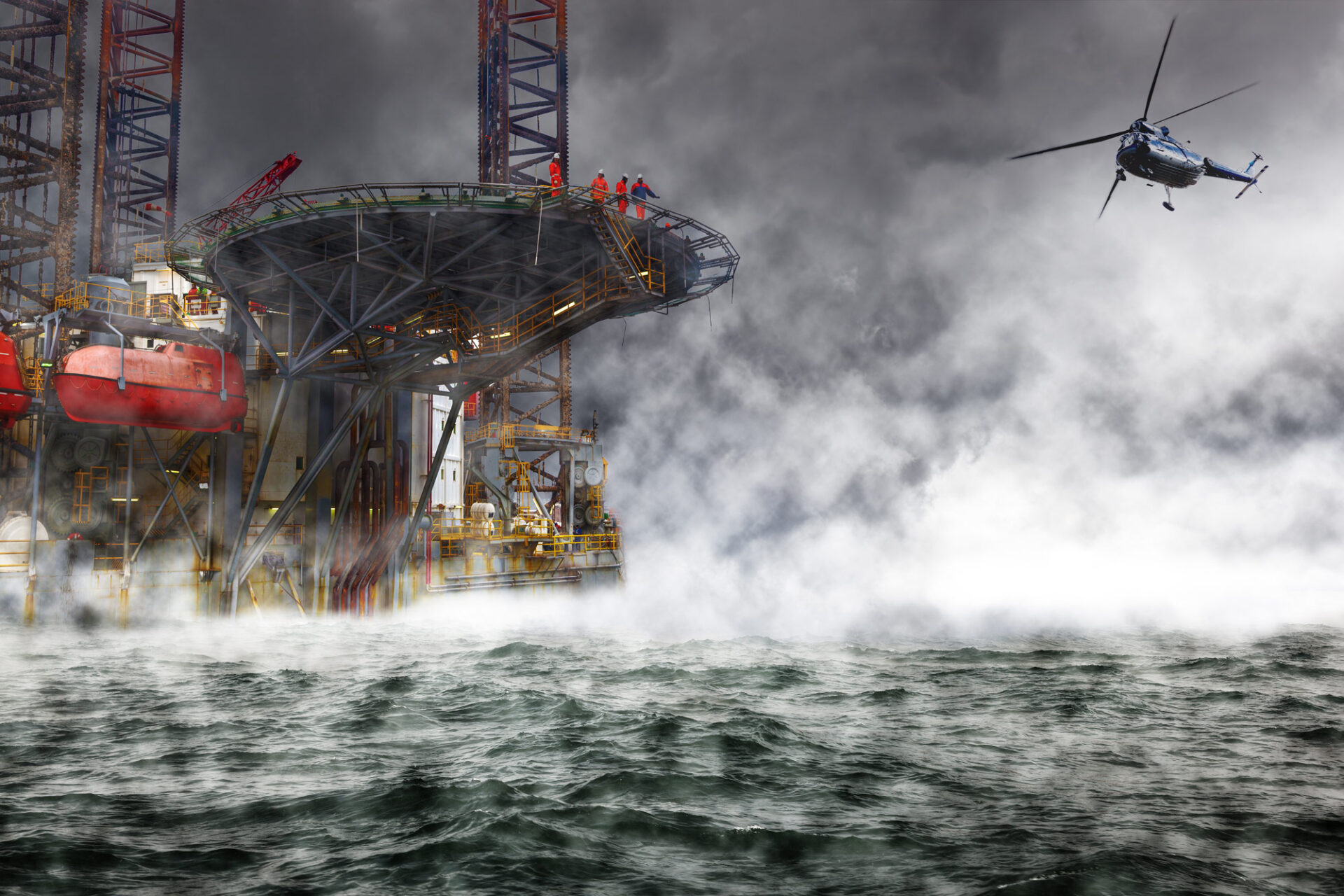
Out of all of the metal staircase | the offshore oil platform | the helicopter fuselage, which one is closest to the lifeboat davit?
the offshore oil platform

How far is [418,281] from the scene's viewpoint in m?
26.7

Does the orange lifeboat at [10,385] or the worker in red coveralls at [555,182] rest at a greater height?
the worker in red coveralls at [555,182]

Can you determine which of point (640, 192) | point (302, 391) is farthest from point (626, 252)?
point (302, 391)

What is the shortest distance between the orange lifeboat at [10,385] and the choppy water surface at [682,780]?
54.5ft

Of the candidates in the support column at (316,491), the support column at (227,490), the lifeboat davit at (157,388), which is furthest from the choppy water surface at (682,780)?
the support column at (316,491)

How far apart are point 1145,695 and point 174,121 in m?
61.8

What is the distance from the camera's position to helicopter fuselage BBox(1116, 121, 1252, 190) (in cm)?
3122

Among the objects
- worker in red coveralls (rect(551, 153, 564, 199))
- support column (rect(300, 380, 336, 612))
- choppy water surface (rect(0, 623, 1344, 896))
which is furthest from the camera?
support column (rect(300, 380, 336, 612))

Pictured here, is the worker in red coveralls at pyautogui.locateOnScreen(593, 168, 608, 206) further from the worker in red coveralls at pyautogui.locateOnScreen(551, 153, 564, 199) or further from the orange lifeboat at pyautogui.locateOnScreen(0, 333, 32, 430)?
the orange lifeboat at pyautogui.locateOnScreen(0, 333, 32, 430)

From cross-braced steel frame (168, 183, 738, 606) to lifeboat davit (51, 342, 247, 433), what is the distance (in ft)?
6.67

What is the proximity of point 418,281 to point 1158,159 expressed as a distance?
88.9ft

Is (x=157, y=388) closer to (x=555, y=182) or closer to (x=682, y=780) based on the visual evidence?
(x=555, y=182)

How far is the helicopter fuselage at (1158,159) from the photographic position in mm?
31219

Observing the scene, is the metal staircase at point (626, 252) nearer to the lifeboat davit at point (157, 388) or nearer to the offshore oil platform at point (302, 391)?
the offshore oil platform at point (302, 391)
